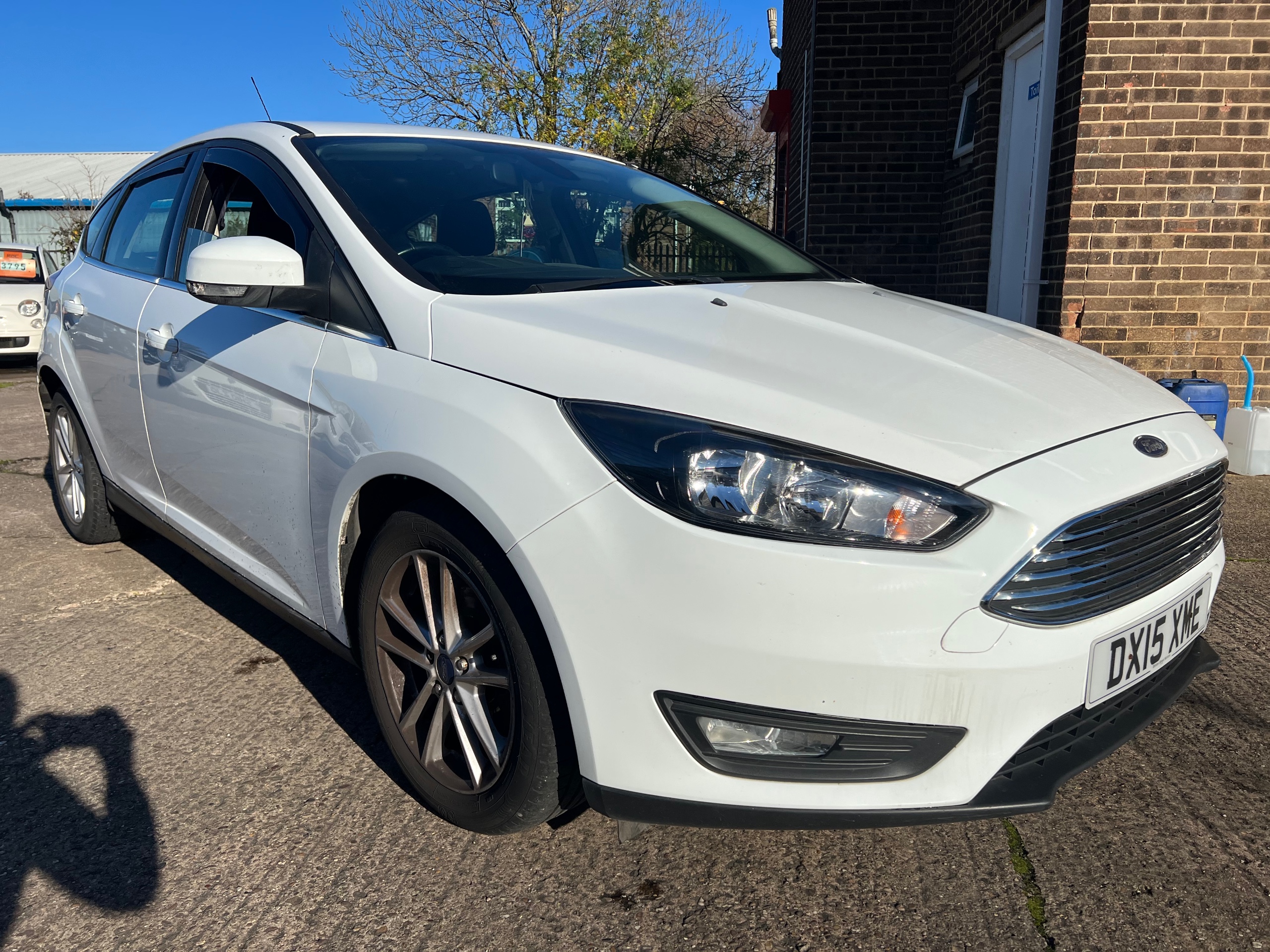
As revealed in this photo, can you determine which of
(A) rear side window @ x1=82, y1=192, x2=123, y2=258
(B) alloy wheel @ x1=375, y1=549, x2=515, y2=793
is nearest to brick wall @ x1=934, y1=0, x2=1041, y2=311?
(A) rear side window @ x1=82, y1=192, x2=123, y2=258

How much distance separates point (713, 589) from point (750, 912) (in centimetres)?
74

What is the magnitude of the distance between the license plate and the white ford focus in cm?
1

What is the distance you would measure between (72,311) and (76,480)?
2.77ft

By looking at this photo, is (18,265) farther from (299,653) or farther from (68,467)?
(299,653)

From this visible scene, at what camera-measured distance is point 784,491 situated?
5.54ft

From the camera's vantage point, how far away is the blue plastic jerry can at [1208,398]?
534 cm

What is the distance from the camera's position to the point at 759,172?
52.9 feet

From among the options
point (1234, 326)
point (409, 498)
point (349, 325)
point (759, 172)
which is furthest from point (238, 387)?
point (759, 172)

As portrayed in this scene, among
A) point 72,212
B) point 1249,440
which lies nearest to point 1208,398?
point 1249,440

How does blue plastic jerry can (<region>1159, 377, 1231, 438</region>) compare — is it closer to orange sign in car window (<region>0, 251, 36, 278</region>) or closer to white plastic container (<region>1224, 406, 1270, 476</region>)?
white plastic container (<region>1224, 406, 1270, 476</region>)

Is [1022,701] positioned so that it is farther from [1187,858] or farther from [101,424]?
[101,424]

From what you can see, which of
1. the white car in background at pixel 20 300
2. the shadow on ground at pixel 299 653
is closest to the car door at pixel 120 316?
the shadow on ground at pixel 299 653

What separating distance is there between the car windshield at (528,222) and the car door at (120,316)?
1.02m

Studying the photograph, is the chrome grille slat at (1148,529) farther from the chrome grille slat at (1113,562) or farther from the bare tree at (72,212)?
the bare tree at (72,212)
